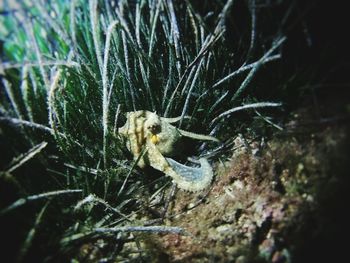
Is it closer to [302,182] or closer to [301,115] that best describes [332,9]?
[301,115]

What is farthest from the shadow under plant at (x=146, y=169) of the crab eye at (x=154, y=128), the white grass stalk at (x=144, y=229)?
the crab eye at (x=154, y=128)

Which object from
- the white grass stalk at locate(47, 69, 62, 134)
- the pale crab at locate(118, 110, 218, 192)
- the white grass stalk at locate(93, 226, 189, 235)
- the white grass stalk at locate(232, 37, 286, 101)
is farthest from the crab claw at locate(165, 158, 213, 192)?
the white grass stalk at locate(47, 69, 62, 134)

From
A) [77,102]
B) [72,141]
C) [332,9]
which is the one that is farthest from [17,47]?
A: [332,9]

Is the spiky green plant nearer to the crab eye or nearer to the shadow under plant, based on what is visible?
the shadow under plant

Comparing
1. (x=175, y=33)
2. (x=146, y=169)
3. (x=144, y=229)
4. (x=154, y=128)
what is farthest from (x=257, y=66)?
(x=144, y=229)

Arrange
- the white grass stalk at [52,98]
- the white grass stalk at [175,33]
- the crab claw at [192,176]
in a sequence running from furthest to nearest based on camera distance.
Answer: the white grass stalk at [175,33]
the crab claw at [192,176]
the white grass stalk at [52,98]

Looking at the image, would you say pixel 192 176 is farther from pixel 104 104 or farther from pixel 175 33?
pixel 175 33

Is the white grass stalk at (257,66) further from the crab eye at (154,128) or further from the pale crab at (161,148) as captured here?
the crab eye at (154,128)
